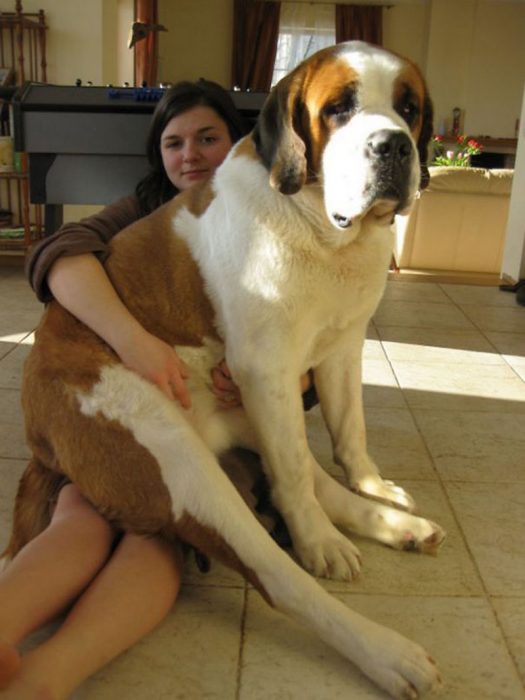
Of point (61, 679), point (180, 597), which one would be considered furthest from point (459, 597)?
point (61, 679)

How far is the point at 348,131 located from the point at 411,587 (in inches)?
34.2

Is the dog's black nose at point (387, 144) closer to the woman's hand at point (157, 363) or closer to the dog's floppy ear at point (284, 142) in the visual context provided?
the dog's floppy ear at point (284, 142)

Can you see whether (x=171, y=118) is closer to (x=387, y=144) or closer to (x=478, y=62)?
(x=387, y=144)

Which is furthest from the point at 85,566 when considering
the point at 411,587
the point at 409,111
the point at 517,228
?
the point at 517,228

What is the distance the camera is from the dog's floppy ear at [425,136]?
141cm

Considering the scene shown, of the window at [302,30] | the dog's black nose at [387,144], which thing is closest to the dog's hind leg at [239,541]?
the dog's black nose at [387,144]

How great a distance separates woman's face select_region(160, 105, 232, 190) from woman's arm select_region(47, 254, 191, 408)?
0.53 metres

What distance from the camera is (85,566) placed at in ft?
3.94

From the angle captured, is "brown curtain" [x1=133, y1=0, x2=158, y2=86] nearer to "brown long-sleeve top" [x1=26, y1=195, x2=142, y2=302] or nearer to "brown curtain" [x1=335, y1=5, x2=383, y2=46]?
"brown curtain" [x1=335, y1=5, x2=383, y2=46]

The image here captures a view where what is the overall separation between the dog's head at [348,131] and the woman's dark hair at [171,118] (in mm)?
733

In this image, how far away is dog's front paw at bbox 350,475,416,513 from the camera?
1627mm

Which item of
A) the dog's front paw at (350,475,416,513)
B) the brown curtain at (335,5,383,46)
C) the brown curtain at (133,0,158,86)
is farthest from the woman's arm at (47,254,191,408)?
the brown curtain at (335,5,383,46)

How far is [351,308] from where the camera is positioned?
1.42 metres

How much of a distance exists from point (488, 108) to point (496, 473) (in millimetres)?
10935
